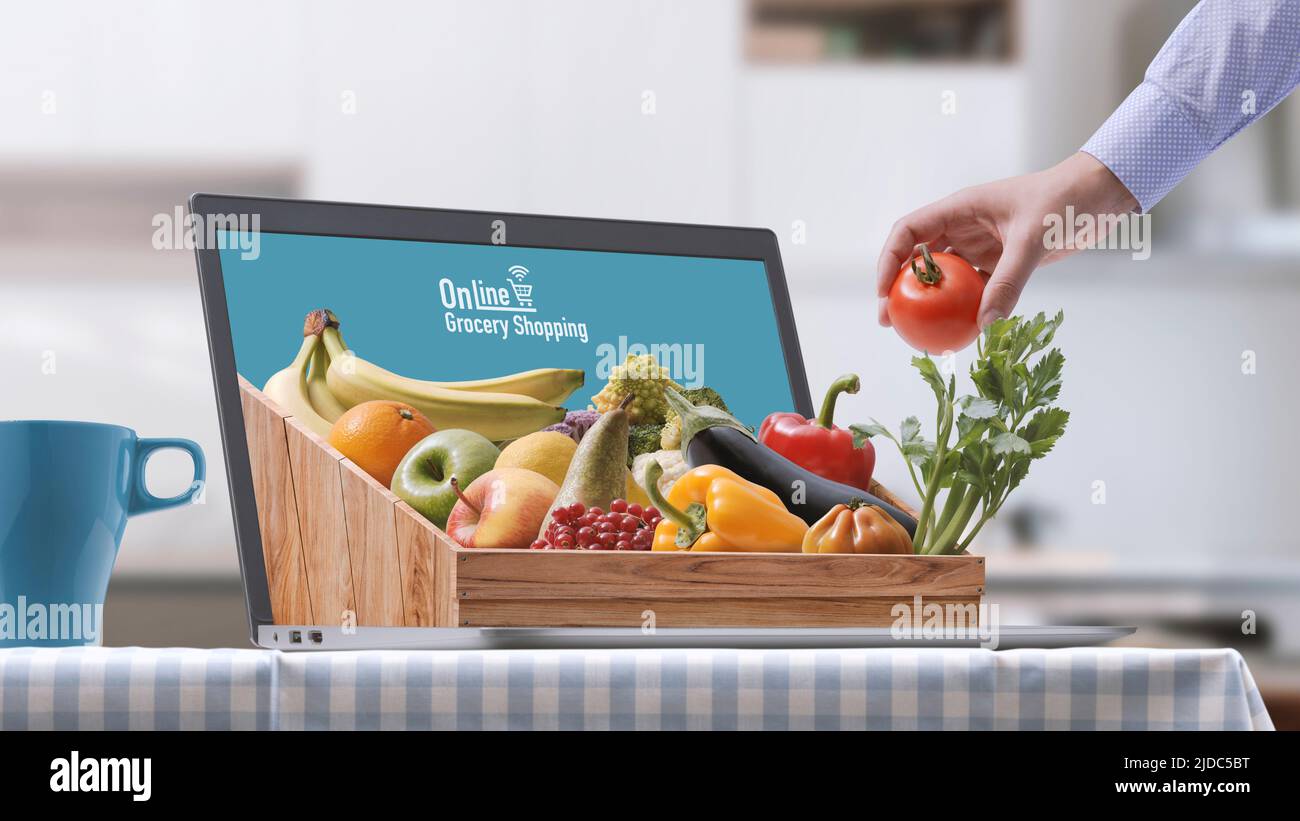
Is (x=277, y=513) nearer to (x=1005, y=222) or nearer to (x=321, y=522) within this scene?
(x=321, y=522)

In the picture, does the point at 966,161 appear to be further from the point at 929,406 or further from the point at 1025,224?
the point at 1025,224

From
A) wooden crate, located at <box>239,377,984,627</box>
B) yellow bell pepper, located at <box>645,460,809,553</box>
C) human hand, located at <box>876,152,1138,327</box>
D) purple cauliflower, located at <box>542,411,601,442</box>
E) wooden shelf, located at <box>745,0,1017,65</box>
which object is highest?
wooden shelf, located at <box>745,0,1017,65</box>

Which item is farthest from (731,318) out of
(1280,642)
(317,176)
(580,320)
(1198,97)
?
(1280,642)

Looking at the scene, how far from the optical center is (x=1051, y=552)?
3207 millimetres

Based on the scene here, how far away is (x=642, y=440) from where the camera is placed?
0.76 metres

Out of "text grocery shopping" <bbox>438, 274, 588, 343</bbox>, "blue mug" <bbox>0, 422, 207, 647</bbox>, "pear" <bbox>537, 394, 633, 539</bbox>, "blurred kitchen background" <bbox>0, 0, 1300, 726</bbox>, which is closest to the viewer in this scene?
"blue mug" <bbox>0, 422, 207, 647</bbox>

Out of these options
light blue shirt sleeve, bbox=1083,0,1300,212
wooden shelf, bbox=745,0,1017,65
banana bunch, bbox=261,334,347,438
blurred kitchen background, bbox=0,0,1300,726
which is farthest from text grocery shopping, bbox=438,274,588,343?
wooden shelf, bbox=745,0,1017,65

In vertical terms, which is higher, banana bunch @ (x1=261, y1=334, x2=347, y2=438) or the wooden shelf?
the wooden shelf

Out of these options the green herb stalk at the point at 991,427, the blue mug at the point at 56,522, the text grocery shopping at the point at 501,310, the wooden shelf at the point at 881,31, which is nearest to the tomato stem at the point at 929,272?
the green herb stalk at the point at 991,427

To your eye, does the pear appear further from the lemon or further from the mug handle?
the mug handle

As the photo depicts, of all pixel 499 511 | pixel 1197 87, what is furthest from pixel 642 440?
pixel 1197 87

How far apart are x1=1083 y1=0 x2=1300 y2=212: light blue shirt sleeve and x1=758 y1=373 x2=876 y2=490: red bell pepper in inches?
11.0

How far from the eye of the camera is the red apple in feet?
2.15

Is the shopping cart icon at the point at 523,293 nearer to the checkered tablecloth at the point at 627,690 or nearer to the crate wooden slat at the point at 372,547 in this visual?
the crate wooden slat at the point at 372,547
